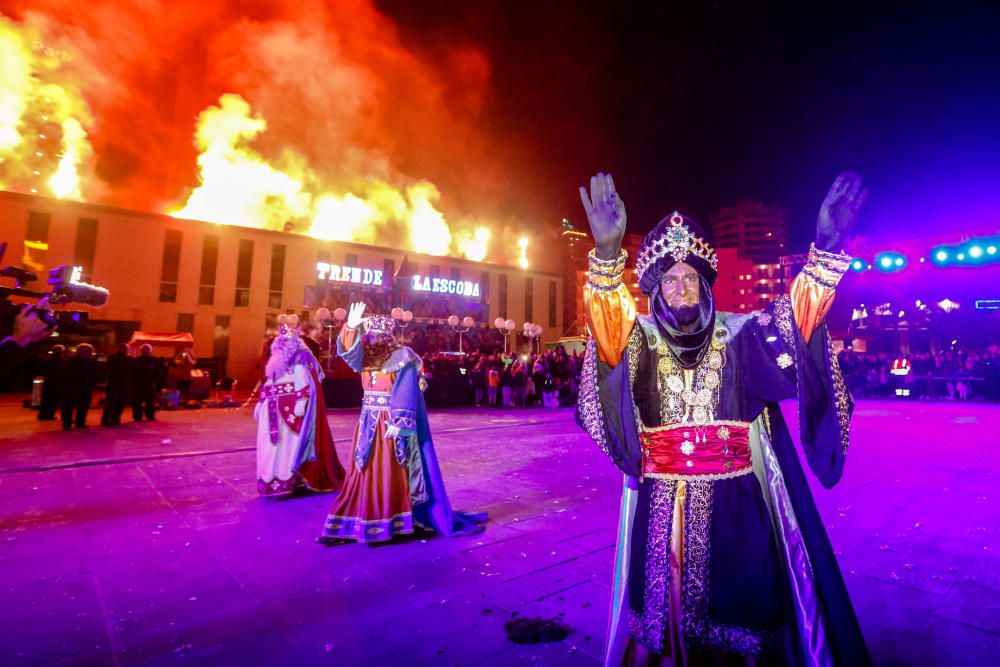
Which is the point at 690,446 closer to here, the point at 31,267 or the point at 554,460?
the point at 554,460

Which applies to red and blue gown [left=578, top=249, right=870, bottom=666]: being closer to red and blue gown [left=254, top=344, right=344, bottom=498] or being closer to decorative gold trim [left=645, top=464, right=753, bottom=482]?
decorative gold trim [left=645, top=464, right=753, bottom=482]

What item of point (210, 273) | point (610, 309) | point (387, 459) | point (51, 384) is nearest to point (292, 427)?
point (387, 459)

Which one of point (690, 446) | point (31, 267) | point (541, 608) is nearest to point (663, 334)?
point (690, 446)

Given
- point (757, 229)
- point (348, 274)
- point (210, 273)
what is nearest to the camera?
point (210, 273)

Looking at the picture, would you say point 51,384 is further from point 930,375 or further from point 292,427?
point 930,375

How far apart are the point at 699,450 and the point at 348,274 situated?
98.6 feet

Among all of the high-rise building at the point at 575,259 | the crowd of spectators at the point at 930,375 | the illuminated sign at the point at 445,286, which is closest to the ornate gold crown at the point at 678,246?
the crowd of spectators at the point at 930,375

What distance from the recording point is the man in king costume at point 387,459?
4344 mm

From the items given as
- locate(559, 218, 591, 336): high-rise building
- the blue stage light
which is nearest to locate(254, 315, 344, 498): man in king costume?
the blue stage light

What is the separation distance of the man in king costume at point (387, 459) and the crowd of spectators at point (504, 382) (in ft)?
40.4

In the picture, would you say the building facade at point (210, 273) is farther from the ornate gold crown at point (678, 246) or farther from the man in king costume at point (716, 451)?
the man in king costume at point (716, 451)

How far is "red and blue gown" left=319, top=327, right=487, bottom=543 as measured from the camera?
4.33 metres

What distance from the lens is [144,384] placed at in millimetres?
13078

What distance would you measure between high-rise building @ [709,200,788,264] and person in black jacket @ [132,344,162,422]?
113220 millimetres
